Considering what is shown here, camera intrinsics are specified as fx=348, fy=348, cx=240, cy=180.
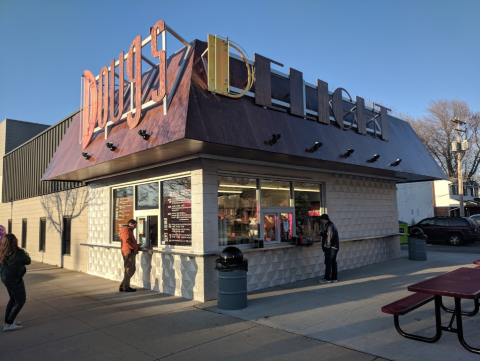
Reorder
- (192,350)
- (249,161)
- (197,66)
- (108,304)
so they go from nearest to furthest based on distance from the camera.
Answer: (192,350)
(197,66)
(108,304)
(249,161)

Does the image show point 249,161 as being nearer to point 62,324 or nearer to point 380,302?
point 380,302

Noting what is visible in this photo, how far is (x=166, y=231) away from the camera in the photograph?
29.5 ft

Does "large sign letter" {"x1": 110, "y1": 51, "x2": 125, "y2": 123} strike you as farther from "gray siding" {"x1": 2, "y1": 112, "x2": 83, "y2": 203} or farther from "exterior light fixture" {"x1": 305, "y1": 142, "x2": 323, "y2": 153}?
"gray siding" {"x1": 2, "y1": 112, "x2": 83, "y2": 203}

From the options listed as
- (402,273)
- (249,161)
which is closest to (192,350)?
(249,161)

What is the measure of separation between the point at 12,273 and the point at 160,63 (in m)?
4.72

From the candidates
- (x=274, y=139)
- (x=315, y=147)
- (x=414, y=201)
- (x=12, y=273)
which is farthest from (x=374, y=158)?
(x=414, y=201)

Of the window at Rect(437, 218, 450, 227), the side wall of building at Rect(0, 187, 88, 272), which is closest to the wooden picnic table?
the side wall of building at Rect(0, 187, 88, 272)

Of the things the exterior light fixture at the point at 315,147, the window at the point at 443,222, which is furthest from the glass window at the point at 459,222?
the exterior light fixture at the point at 315,147

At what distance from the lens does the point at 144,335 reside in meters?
5.52

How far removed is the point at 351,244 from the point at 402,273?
1.72m

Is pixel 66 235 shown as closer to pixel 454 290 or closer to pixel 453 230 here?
pixel 454 290

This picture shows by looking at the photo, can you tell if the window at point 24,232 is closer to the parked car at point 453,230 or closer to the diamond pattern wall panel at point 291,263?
the diamond pattern wall panel at point 291,263

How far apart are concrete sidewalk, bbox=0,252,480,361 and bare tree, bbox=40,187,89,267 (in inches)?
179

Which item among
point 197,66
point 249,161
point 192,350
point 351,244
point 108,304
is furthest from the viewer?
point 351,244
